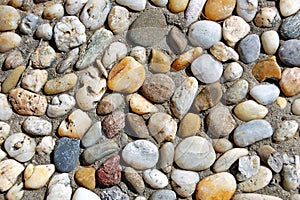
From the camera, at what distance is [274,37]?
3.00 ft

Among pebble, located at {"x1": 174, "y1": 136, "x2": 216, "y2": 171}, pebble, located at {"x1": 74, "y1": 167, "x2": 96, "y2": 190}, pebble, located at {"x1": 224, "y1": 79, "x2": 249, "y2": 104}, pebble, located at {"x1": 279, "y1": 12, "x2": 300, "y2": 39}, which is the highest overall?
pebble, located at {"x1": 279, "y1": 12, "x2": 300, "y2": 39}

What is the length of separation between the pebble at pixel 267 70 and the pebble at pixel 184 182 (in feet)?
0.73

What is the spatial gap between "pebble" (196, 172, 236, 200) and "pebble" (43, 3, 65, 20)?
16.7 inches

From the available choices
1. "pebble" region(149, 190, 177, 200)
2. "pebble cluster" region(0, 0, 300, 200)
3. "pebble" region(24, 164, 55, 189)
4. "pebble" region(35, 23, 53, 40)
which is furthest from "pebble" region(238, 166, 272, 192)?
"pebble" region(35, 23, 53, 40)

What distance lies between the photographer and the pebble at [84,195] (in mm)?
851

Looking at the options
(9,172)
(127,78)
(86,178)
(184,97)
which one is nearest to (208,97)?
(184,97)

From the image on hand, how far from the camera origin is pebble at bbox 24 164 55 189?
33.8 inches

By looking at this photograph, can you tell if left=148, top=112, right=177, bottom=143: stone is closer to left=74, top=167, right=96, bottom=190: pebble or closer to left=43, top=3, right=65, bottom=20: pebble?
A: left=74, top=167, right=96, bottom=190: pebble

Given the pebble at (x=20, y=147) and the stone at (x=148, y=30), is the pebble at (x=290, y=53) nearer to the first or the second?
the stone at (x=148, y=30)

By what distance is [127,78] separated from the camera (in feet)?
2.93

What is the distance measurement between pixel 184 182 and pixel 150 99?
0.16m

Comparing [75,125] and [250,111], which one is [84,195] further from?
[250,111]

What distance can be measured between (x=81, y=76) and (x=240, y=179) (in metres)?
0.35

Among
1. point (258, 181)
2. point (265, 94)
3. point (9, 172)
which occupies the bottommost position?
point (9, 172)
